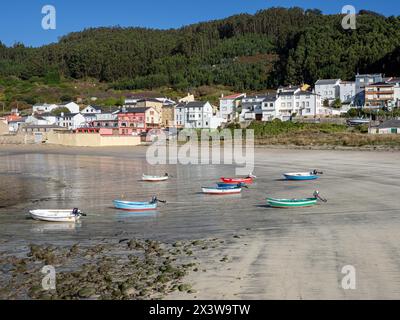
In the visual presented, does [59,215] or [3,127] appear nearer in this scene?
[59,215]

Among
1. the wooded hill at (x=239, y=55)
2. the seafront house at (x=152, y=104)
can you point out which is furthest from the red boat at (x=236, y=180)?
the wooded hill at (x=239, y=55)

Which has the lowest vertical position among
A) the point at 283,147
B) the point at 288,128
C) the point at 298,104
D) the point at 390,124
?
the point at 283,147

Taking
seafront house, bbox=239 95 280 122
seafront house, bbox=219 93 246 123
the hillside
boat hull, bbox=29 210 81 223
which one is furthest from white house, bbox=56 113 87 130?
boat hull, bbox=29 210 81 223

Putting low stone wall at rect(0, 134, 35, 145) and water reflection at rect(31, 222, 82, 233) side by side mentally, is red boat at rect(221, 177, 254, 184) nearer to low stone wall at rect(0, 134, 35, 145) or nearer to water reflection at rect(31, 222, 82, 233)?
water reflection at rect(31, 222, 82, 233)

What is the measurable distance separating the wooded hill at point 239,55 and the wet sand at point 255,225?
240 feet

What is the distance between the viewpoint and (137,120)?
8294 centimetres

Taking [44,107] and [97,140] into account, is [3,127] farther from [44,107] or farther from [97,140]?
[97,140]

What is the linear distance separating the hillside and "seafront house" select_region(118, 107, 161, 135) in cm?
3326

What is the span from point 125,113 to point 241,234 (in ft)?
233

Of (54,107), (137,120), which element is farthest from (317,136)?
(54,107)

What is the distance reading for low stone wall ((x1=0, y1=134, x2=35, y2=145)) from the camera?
7569cm

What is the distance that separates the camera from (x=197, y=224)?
16.4 meters

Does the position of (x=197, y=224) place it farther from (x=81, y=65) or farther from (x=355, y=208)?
(x=81, y=65)

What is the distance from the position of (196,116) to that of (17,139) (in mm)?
29578
